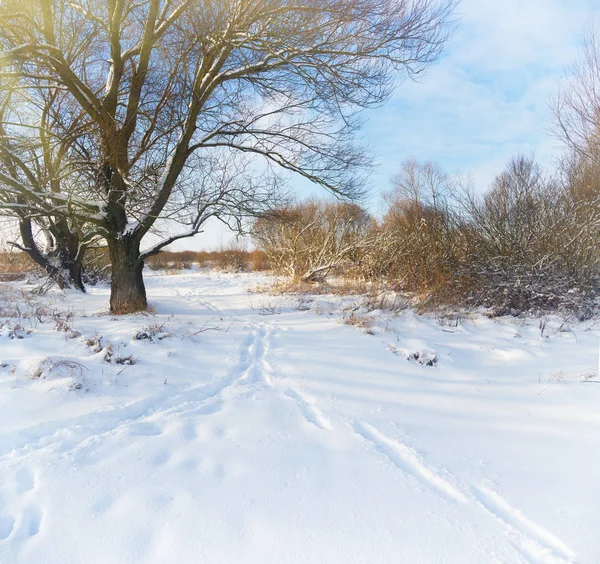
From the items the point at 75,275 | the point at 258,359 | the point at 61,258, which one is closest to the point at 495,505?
the point at 258,359

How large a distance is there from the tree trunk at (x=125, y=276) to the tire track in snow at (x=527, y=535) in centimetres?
666

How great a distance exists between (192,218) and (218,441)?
5293 millimetres

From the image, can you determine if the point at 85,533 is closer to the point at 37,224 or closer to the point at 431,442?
the point at 431,442

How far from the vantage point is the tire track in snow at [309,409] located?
3.15 metres

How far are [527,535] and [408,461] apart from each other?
840 millimetres

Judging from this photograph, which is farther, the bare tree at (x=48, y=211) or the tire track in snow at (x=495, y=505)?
the bare tree at (x=48, y=211)

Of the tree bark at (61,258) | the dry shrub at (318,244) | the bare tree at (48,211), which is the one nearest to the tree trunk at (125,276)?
the bare tree at (48,211)

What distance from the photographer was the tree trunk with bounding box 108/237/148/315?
704 cm

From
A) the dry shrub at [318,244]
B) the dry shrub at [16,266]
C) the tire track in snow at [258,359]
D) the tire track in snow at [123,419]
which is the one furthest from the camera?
the dry shrub at [16,266]

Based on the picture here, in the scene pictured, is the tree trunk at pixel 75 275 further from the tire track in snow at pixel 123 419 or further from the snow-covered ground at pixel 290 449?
the tire track in snow at pixel 123 419

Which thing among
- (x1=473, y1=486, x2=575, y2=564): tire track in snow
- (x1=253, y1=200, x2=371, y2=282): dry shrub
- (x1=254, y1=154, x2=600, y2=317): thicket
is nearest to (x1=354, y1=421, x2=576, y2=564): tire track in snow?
(x1=473, y1=486, x2=575, y2=564): tire track in snow

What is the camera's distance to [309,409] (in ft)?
11.3

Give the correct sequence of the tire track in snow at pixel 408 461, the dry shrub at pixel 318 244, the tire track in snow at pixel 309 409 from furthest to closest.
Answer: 1. the dry shrub at pixel 318 244
2. the tire track in snow at pixel 309 409
3. the tire track in snow at pixel 408 461

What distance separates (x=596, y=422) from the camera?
3293 mm
